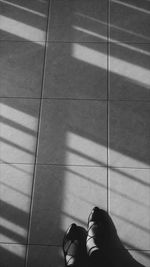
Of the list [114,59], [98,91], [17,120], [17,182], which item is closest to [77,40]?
[114,59]

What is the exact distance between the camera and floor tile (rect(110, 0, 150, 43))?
257 centimetres

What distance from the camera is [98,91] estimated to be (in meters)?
2.38

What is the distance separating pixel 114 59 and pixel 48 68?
568mm

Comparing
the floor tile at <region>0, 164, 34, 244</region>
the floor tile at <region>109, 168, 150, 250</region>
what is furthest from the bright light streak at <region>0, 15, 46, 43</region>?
the floor tile at <region>109, 168, 150, 250</region>

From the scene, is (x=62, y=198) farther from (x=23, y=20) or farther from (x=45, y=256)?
(x=23, y=20)

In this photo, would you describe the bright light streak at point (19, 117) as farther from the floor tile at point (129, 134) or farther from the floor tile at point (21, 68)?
the floor tile at point (129, 134)

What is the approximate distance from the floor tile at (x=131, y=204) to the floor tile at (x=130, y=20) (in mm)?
1199

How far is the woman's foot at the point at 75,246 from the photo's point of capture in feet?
6.18

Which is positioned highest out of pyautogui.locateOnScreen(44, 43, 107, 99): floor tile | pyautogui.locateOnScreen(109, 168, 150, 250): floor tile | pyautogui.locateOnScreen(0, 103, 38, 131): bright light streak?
pyautogui.locateOnScreen(44, 43, 107, 99): floor tile

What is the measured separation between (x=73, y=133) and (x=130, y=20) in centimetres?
121

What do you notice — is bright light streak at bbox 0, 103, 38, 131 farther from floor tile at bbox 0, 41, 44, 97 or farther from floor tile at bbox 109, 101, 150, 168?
floor tile at bbox 109, 101, 150, 168

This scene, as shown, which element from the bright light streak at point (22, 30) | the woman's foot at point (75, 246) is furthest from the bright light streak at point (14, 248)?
the bright light streak at point (22, 30)

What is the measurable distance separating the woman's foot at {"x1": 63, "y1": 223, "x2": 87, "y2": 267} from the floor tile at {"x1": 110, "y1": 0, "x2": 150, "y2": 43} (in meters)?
1.64

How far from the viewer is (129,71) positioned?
245cm
